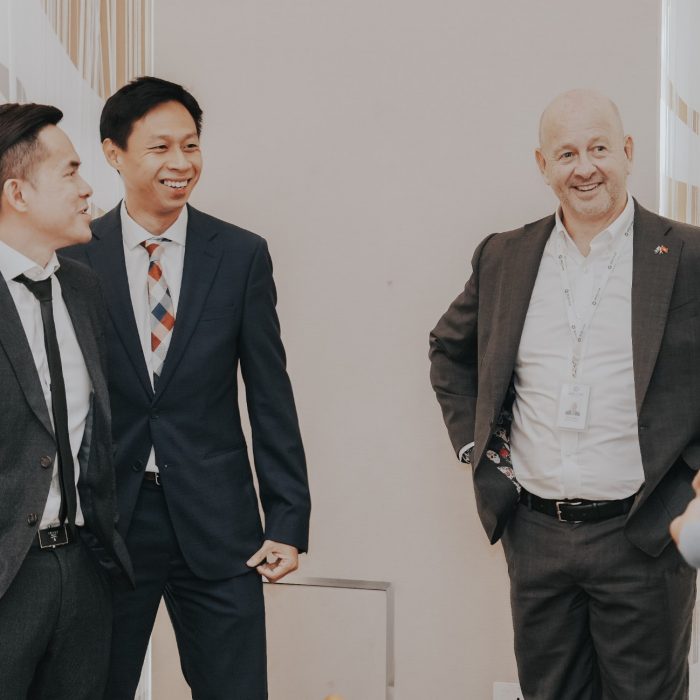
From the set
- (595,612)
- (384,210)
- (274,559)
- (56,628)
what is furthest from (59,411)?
(384,210)

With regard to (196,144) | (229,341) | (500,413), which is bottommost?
(500,413)

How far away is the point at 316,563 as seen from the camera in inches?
129

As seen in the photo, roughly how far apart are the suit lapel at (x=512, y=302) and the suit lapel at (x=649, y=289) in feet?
0.83

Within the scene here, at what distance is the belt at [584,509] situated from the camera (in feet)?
7.64

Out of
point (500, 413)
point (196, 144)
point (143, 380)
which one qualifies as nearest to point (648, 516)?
point (500, 413)

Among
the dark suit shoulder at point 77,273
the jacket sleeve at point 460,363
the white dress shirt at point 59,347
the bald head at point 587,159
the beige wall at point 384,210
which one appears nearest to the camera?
the white dress shirt at point 59,347

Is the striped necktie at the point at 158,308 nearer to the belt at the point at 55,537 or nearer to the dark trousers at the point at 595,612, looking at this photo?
the belt at the point at 55,537

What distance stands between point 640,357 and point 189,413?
107cm

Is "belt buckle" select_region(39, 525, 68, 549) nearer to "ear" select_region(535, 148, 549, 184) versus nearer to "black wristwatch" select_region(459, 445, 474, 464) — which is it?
"black wristwatch" select_region(459, 445, 474, 464)

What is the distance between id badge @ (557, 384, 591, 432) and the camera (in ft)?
7.56

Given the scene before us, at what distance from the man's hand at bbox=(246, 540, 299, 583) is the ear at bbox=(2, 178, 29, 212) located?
38.3 inches

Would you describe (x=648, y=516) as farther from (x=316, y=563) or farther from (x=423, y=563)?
(x=316, y=563)

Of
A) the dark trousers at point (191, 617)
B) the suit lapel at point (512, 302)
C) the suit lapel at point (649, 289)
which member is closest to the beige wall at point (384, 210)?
the suit lapel at point (512, 302)

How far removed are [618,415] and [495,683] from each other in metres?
1.27
